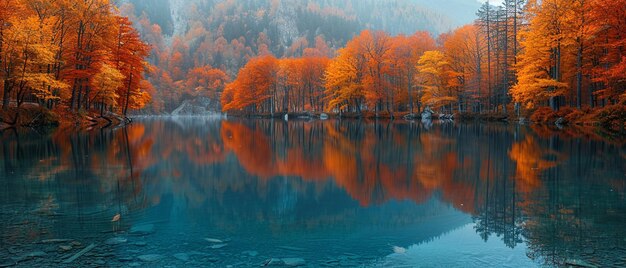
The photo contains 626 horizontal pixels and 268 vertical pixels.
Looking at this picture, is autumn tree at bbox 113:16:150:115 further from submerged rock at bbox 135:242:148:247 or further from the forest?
submerged rock at bbox 135:242:148:247

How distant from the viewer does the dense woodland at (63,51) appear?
31.5 metres

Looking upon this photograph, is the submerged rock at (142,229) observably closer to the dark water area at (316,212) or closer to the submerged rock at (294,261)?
the dark water area at (316,212)

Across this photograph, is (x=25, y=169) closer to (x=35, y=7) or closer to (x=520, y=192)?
(x=520, y=192)

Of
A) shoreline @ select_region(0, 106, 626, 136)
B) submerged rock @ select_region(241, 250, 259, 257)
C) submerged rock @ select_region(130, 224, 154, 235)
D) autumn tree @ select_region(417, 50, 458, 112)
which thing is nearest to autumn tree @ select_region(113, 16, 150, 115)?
shoreline @ select_region(0, 106, 626, 136)

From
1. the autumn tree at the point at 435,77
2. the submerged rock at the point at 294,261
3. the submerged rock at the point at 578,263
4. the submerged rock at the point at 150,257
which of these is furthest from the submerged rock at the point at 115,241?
the autumn tree at the point at 435,77

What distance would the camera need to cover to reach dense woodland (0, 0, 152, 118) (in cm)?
3147

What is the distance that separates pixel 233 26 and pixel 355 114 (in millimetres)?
146134

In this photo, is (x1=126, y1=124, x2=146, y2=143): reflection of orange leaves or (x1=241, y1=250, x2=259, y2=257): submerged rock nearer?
(x1=241, y1=250, x2=259, y2=257): submerged rock

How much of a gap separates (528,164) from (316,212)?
906 cm

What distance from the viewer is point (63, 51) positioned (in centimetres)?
3828

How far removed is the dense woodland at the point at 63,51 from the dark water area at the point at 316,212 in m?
20.2

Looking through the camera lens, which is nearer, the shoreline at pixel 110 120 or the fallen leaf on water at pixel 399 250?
the fallen leaf on water at pixel 399 250

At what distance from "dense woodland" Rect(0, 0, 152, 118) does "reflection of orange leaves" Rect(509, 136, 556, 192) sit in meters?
31.9

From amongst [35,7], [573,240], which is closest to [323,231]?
[573,240]
